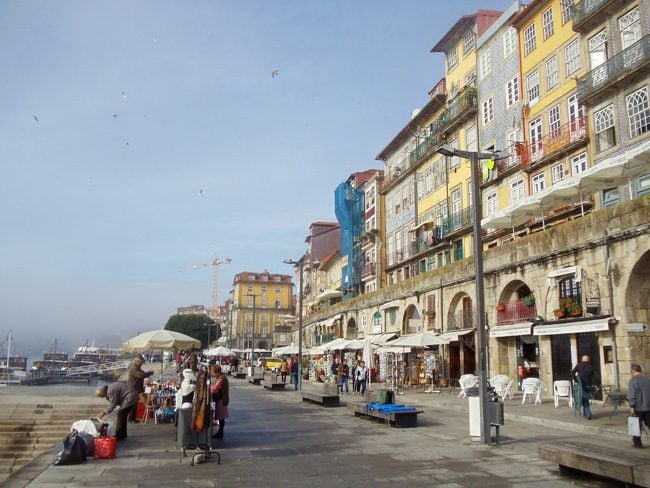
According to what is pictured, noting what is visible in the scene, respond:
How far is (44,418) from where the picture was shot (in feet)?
54.0

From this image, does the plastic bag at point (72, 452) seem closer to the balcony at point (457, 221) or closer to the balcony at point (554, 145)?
the balcony at point (554, 145)

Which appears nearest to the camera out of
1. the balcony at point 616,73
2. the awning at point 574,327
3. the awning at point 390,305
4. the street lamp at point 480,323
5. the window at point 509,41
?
the street lamp at point 480,323

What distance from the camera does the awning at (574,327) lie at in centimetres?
1770

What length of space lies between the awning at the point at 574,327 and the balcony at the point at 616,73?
360 inches

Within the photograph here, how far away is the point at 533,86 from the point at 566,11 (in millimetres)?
3609

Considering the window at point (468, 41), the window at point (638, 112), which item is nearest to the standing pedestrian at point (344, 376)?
the window at point (638, 112)

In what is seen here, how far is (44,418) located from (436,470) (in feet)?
39.7

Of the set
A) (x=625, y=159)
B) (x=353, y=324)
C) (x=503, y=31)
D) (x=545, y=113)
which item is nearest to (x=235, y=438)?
(x=625, y=159)

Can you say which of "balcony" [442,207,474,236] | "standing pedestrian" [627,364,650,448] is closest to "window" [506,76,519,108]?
"balcony" [442,207,474,236]

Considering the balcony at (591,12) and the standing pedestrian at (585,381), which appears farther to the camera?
the balcony at (591,12)

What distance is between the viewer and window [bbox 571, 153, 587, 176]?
24.7 m

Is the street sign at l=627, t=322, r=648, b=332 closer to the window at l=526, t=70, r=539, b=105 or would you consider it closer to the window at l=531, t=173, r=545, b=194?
the window at l=531, t=173, r=545, b=194

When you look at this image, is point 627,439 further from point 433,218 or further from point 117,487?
point 433,218

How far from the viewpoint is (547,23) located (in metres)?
27.9
